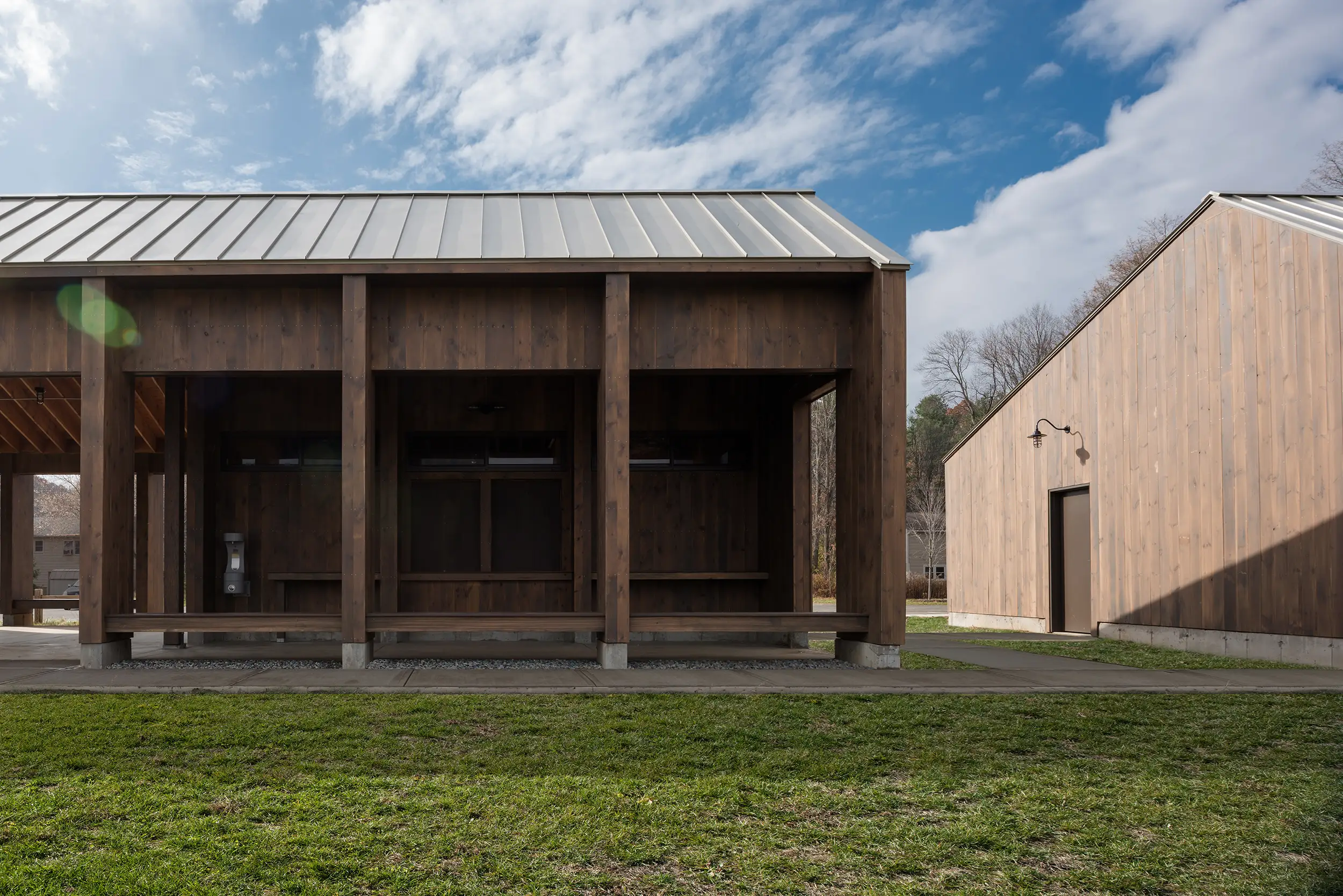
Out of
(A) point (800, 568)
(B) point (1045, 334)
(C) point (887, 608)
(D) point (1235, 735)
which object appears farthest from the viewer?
(B) point (1045, 334)

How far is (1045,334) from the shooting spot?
46188 millimetres

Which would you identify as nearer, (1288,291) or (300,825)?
(300,825)

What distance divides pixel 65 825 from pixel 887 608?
7489 millimetres

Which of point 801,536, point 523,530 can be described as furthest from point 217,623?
point 801,536

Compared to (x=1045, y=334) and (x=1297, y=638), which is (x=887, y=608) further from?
(x=1045, y=334)

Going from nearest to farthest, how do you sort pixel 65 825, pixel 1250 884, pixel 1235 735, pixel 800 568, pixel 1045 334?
1. pixel 1250 884
2. pixel 65 825
3. pixel 1235 735
4. pixel 800 568
5. pixel 1045 334

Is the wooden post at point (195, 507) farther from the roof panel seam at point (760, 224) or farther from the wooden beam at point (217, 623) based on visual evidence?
the roof panel seam at point (760, 224)

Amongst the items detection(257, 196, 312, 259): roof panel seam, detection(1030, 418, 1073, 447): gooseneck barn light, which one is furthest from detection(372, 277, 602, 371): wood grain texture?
detection(1030, 418, 1073, 447): gooseneck barn light

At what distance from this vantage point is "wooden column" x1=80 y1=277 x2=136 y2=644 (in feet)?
33.9

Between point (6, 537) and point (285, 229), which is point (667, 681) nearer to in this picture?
point (285, 229)

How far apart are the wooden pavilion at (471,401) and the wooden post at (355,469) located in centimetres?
3

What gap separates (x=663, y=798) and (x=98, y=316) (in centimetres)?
836

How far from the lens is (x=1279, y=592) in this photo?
1173 centimetres

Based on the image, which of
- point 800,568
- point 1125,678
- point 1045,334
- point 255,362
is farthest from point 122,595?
point 1045,334
